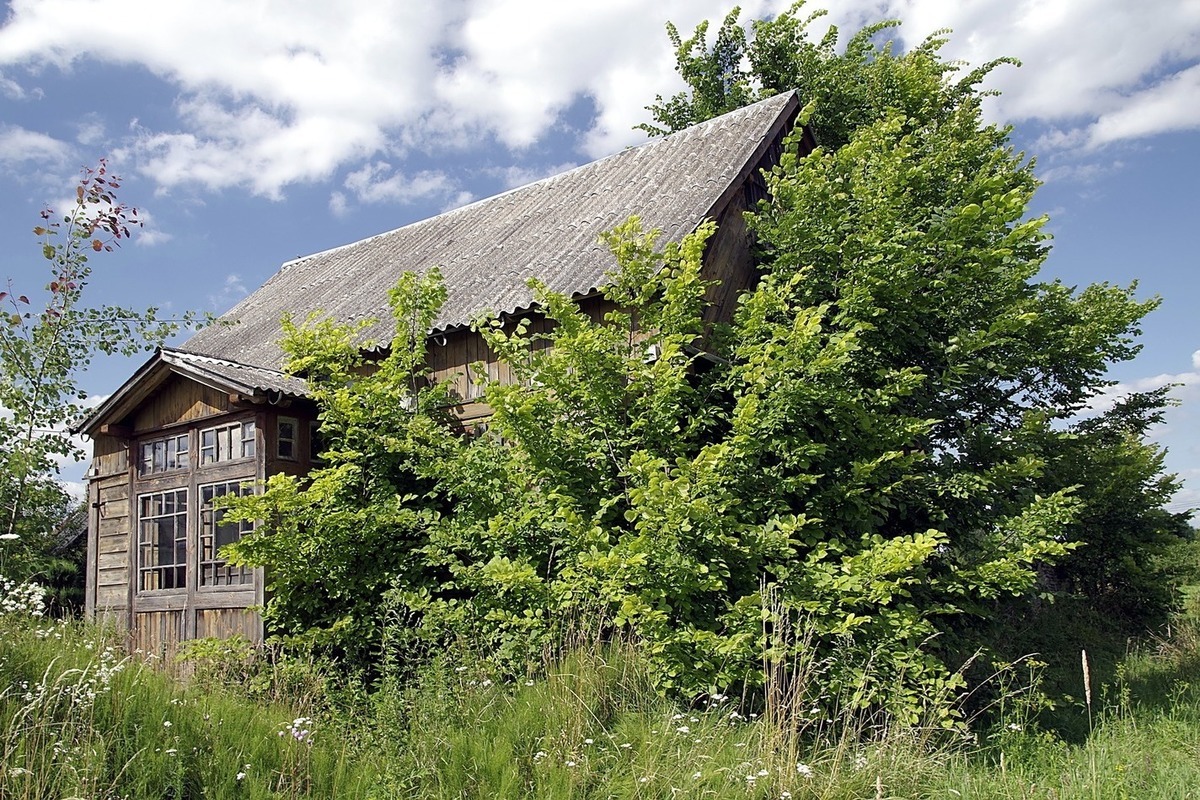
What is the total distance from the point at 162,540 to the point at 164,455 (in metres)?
0.98

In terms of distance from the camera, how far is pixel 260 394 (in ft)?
29.2

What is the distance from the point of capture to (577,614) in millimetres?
6676

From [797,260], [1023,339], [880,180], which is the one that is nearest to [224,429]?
[797,260]

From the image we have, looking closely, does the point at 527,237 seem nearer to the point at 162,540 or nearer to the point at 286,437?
the point at 286,437

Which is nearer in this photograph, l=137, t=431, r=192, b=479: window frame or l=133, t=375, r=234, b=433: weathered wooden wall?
l=133, t=375, r=234, b=433: weathered wooden wall

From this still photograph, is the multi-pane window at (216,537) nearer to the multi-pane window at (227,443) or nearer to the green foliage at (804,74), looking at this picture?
the multi-pane window at (227,443)

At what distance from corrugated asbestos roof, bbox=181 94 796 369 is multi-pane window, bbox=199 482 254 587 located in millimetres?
2494

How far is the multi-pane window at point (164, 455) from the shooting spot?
1009cm

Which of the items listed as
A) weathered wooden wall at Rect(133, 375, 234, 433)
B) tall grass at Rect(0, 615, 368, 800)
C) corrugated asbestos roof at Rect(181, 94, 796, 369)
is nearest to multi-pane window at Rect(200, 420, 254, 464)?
weathered wooden wall at Rect(133, 375, 234, 433)

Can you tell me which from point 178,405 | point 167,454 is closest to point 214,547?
point 167,454

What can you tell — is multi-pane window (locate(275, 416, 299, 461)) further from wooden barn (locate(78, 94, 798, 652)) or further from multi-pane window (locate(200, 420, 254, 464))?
multi-pane window (locate(200, 420, 254, 464))

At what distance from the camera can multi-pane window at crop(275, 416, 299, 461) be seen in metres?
9.30

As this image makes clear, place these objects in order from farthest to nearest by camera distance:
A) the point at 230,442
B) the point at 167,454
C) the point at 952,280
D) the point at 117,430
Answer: the point at 117,430
the point at 167,454
the point at 230,442
the point at 952,280

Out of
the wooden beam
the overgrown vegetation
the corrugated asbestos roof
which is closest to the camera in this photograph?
the overgrown vegetation
